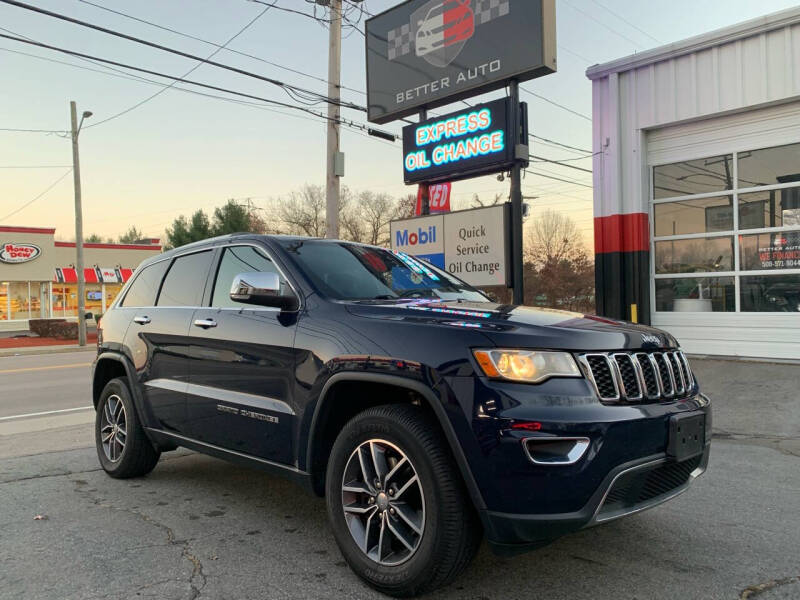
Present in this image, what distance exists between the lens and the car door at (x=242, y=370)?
3529mm

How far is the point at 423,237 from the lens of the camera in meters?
11.9

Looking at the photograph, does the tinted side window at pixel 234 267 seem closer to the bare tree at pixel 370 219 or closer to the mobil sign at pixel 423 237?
the mobil sign at pixel 423 237

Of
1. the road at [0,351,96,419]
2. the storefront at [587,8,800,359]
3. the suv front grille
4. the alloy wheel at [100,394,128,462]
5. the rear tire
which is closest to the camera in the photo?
the suv front grille

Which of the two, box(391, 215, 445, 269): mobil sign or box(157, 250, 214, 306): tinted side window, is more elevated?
box(391, 215, 445, 269): mobil sign

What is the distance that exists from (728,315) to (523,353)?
982cm

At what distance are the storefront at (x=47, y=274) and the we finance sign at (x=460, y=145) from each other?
86.5 feet

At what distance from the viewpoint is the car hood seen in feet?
9.00

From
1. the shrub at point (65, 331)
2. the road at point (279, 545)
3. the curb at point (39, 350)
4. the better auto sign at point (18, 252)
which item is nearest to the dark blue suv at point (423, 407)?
the road at point (279, 545)

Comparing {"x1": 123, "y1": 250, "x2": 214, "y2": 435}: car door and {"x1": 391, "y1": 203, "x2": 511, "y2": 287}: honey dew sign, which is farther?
{"x1": 391, "y1": 203, "x2": 511, "y2": 287}: honey dew sign

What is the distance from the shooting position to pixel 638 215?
1191cm

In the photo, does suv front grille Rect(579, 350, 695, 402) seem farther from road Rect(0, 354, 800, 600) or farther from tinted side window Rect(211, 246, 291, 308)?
tinted side window Rect(211, 246, 291, 308)

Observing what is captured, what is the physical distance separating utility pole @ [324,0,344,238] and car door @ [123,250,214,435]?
415 inches

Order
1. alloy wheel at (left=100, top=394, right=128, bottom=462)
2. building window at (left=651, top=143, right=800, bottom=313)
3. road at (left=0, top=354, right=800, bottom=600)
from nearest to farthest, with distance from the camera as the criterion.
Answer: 1. road at (left=0, top=354, right=800, bottom=600)
2. alloy wheel at (left=100, top=394, right=128, bottom=462)
3. building window at (left=651, top=143, right=800, bottom=313)

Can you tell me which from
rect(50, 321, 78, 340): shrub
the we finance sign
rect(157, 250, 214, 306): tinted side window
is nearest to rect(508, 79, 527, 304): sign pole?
the we finance sign
